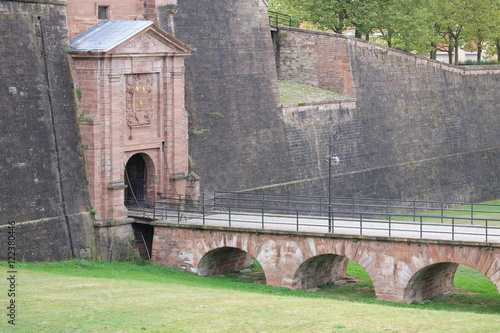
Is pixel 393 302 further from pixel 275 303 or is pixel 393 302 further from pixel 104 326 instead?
pixel 104 326

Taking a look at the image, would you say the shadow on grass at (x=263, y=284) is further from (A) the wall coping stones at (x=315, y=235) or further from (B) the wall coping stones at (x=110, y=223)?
(A) the wall coping stones at (x=315, y=235)

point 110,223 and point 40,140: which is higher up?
point 40,140

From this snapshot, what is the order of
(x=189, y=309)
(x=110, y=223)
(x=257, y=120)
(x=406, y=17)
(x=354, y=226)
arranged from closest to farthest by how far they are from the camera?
(x=189, y=309) → (x=354, y=226) → (x=110, y=223) → (x=257, y=120) → (x=406, y=17)

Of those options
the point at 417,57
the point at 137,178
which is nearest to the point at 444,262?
the point at 137,178

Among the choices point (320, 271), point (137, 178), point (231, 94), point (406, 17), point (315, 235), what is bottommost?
point (320, 271)

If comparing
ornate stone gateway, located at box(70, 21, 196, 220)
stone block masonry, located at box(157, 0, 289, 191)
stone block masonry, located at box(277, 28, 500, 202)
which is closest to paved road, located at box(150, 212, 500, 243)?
ornate stone gateway, located at box(70, 21, 196, 220)

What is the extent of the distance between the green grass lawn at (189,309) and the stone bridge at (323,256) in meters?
0.87

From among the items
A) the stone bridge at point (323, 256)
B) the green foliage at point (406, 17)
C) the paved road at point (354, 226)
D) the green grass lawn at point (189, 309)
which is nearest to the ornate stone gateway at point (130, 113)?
the paved road at point (354, 226)

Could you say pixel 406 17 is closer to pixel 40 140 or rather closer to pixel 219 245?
pixel 219 245

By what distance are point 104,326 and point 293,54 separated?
28.6 m

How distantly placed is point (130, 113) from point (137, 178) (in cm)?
307

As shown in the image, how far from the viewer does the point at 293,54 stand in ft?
166

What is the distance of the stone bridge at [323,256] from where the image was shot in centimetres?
3244

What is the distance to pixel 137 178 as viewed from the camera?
3956 centimetres
